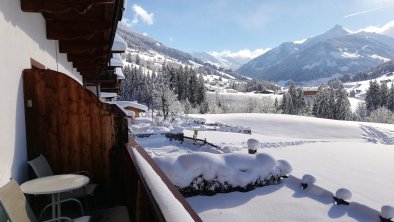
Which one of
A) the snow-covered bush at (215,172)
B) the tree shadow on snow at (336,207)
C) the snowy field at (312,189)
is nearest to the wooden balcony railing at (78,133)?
the snowy field at (312,189)

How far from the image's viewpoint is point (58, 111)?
457 cm

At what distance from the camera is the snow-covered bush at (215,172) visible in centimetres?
884

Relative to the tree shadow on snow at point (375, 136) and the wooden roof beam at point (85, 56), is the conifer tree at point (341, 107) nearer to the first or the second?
the tree shadow on snow at point (375, 136)

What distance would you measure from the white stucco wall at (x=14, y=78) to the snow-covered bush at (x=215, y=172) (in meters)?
4.94

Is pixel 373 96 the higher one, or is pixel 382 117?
pixel 373 96

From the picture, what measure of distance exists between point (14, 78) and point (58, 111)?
996 millimetres

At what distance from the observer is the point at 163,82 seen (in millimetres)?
65938

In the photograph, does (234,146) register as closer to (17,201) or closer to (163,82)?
(17,201)

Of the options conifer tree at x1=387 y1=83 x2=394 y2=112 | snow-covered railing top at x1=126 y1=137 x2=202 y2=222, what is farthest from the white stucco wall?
conifer tree at x1=387 y1=83 x2=394 y2=112

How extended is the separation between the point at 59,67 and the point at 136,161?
14.2ft

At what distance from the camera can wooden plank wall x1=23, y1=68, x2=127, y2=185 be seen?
170 inches

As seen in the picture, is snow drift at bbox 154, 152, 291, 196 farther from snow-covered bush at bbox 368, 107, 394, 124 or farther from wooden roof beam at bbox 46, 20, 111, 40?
snow-covered bush at bbox 368, 107, 394, 124

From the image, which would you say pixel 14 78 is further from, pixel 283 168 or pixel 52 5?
pixel 283 168

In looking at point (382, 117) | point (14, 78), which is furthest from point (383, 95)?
point (14, 78)
